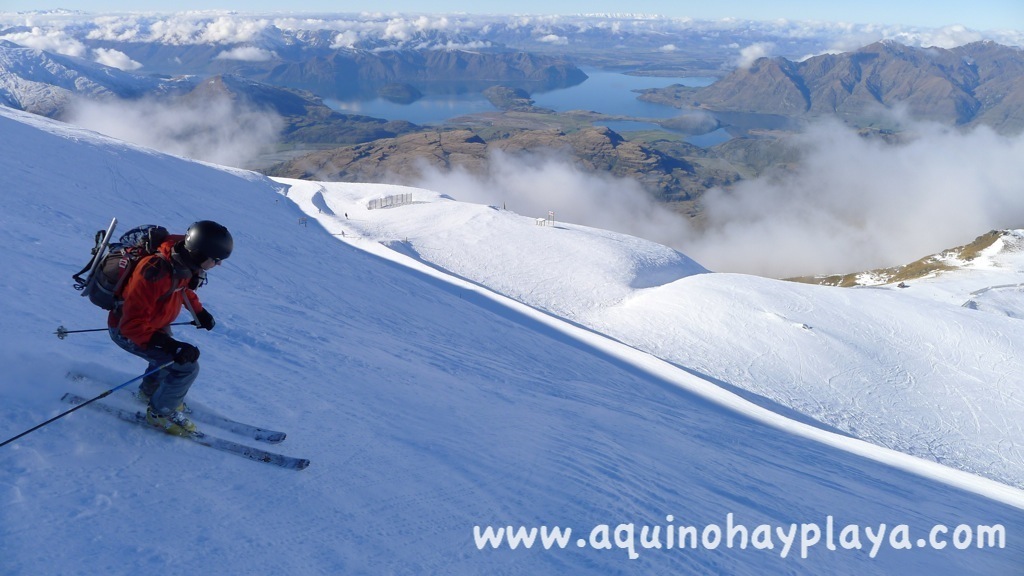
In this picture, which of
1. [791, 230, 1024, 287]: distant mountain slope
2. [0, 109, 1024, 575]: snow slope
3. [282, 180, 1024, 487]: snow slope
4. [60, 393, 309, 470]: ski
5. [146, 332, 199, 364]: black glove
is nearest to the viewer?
[0, 109, 1024, 575]: snow slope

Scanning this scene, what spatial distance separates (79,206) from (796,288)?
83.9ft

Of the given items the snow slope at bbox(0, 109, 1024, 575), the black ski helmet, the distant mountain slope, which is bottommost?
the distant mountain slope

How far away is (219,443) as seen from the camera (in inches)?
187

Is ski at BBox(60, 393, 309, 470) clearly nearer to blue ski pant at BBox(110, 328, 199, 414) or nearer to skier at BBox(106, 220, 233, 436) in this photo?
skier at BBox(106, 220, 233, 436)

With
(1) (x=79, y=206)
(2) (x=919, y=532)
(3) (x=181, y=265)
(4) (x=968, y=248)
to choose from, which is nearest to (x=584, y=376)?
(2) (x=919, y=532)

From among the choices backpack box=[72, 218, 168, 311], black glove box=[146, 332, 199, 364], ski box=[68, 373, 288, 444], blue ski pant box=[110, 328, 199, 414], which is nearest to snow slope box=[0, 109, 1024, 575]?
ski box=[68, 373, 288, 444]

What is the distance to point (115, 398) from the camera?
483cm

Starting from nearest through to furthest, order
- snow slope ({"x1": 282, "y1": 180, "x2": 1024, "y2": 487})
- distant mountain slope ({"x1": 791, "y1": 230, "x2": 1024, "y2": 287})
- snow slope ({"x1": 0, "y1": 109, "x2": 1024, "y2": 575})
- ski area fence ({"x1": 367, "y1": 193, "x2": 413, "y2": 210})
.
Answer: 1. snow slope ({"x1": 0, "y1": 109, "x2": 1024, "y2": 575})
2. snow slope ({"x1": 282, "y1": 180, "x2": 1024, "y2": 487})
3. ski area fence ({"x1": 367, "y1": 193, "x2": 413, "y2": 210})
4. distant mountain slope ({"x1": 791, "y1": 230, "x2": 1024, "y2": 287})

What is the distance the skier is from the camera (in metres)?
4.15

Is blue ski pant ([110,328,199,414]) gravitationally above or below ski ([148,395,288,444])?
above

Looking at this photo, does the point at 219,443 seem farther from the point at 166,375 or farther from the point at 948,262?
the point at 948,262

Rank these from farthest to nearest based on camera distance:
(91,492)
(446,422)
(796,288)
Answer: (796,288) → (446,422) → (91,492)

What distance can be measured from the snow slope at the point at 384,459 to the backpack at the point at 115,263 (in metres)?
1.01

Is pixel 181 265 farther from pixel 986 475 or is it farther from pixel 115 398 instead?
pixel 986 475
